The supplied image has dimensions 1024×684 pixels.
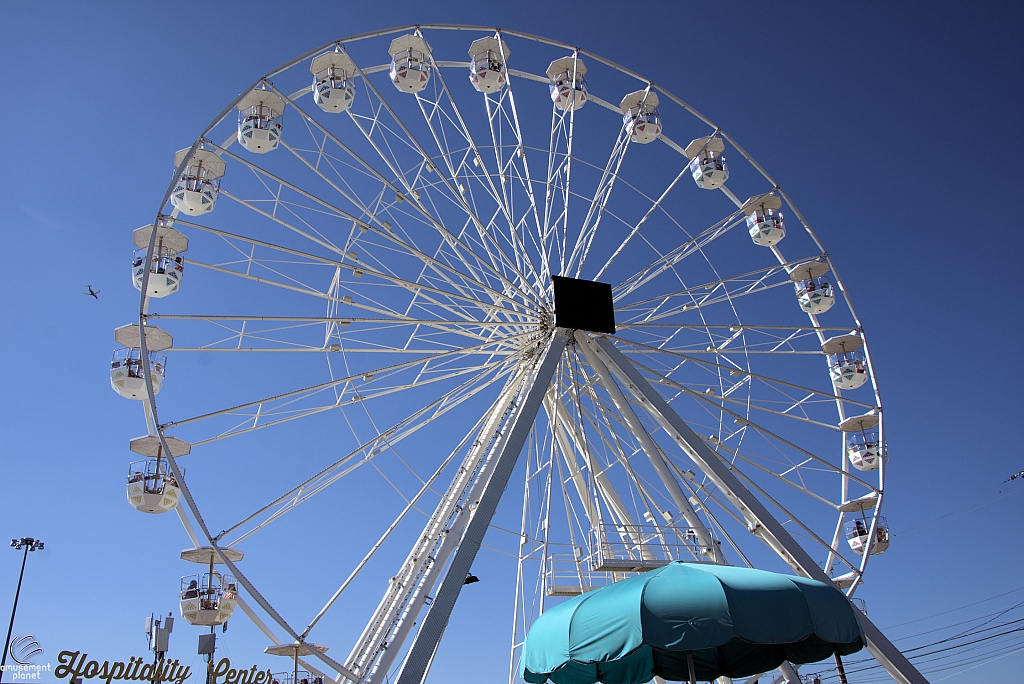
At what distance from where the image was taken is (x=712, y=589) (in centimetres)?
792

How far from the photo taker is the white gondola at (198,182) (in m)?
14.7

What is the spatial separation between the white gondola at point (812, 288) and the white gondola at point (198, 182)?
12.3 m

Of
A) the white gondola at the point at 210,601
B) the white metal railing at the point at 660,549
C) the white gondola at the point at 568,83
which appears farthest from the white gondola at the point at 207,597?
the white gondola at the point at 568,83

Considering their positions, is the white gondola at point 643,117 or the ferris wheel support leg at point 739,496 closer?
the ferris wheel support leg at point 739,496

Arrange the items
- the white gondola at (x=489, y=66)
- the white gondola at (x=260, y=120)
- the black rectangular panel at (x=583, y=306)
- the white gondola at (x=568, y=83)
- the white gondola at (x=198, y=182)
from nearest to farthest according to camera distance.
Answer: the white gondola at (x=198, y=182) → the black rectangular panel at (x=583, y=306) → the white gondola at (x=260, y=120) → the white gondola at (x=489, y=66) → the white gondola at (x=568, y=83)

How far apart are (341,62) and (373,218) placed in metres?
3.54

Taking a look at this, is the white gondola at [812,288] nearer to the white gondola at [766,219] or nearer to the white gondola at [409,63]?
the white gondola at [766,219]

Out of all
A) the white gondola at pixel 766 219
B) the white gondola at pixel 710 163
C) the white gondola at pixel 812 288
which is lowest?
the white gondola at pixel 812 288

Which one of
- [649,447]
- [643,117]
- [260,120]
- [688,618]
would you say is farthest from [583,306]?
[688,618]

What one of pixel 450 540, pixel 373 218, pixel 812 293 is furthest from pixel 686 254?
pixel 450 540

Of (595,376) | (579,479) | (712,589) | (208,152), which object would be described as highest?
(208,152)

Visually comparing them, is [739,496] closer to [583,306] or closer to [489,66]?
[583,306]

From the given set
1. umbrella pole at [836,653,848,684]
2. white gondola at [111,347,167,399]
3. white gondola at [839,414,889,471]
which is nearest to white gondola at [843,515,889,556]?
white gondola at [839,414,889,471]

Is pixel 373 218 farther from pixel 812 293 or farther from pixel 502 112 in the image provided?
pixel 812 293
